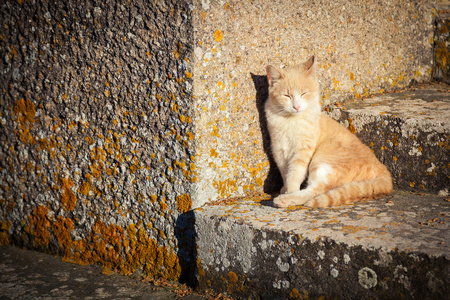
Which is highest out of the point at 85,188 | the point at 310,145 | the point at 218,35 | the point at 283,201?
the point at 218,35

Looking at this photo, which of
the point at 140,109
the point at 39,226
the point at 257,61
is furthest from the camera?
the point at 39,226

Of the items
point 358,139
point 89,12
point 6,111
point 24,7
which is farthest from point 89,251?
point 358,139

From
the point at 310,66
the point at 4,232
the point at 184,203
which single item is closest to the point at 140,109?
the point at 184,203

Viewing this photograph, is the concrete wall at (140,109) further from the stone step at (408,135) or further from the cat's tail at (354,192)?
the cat's tail at (354,192)

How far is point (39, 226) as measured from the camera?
10.7 feet

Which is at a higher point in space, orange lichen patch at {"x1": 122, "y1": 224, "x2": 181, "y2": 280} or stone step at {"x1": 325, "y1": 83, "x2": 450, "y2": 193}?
stone step at {"x1": 325, "y1": 83, "x2": 450, "y2": 193}

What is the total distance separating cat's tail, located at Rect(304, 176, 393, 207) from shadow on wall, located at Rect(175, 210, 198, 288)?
0.73 metres

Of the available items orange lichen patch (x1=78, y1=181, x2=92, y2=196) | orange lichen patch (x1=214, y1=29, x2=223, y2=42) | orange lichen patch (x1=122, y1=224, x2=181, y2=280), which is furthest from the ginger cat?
orange lichen patch (x1=78, y1=181, x2=92, y2=196)

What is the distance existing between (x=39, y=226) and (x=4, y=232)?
456 mm

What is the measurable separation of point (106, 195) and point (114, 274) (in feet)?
1.78

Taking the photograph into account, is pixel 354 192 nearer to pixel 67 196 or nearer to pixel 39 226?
pixel 67 196

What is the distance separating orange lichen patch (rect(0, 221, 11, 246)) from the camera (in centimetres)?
346

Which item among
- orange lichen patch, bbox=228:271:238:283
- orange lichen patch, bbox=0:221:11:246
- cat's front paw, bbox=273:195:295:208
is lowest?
orange lichen patch, bbox=228:271:238:283

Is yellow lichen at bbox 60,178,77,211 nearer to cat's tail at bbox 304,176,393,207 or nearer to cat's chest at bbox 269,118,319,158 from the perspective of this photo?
cat's chest at bbox 269,118,319,158
